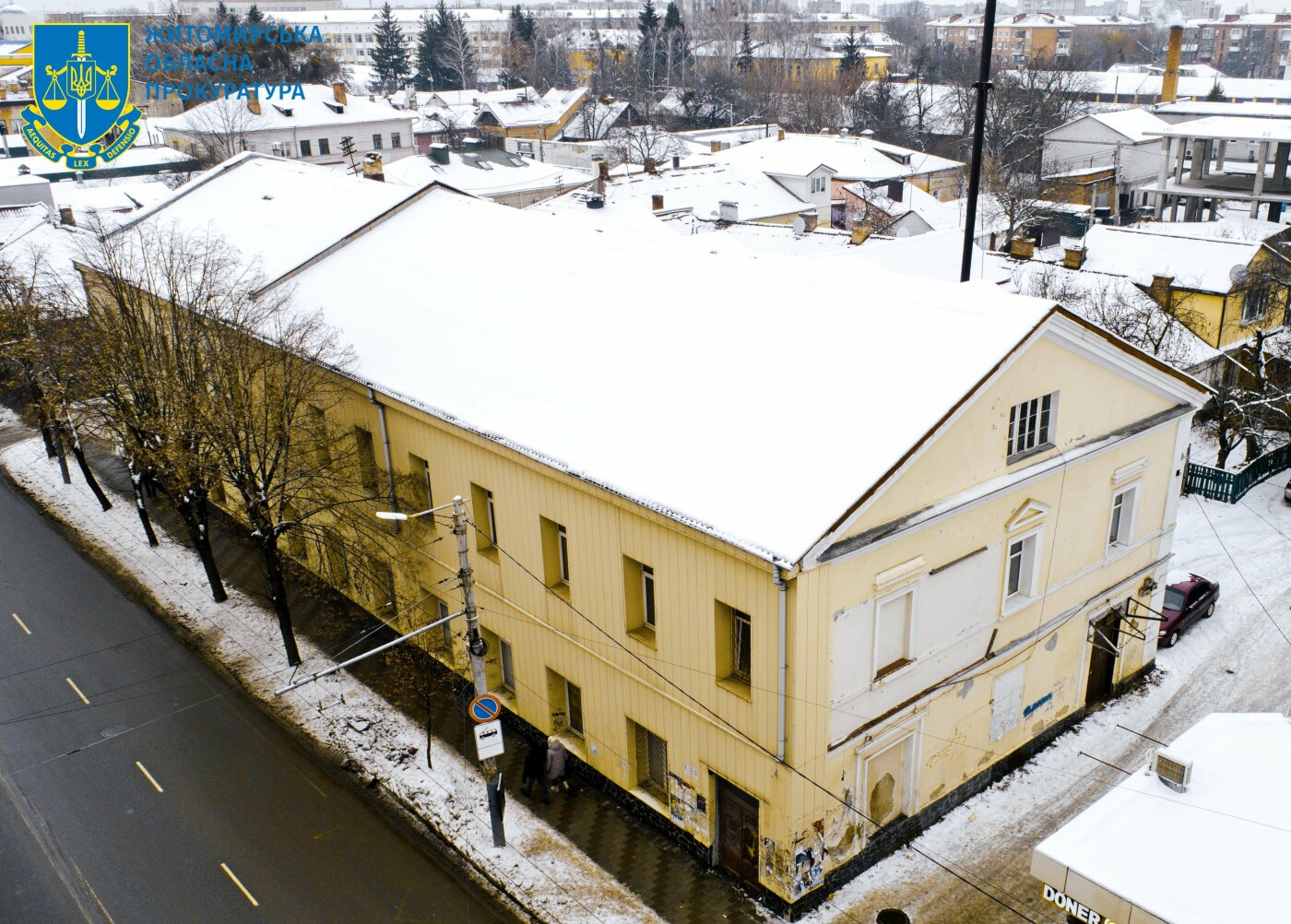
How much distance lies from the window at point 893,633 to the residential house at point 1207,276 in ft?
68.4

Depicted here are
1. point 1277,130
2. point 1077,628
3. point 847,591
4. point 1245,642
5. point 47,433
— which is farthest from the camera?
point 1277,130

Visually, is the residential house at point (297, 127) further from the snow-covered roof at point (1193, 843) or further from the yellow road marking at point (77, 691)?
the snow-covered roof at point (1193, 843)

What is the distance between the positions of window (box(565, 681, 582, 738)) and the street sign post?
2.83 m

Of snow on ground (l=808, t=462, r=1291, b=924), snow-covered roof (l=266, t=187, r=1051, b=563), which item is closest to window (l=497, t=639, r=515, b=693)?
snow-covered roof (l=266, t=187, r=1051, b=563)

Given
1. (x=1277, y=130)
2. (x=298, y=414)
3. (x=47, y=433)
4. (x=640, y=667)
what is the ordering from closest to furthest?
(x=640, y=667) < (x=298, y=414) < (x=47, y=433) < (x=1277, y=130)

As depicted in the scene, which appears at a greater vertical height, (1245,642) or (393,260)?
(393,260)

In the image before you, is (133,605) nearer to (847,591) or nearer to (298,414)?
(298,414)

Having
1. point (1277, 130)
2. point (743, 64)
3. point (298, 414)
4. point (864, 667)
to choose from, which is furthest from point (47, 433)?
point (743, 64)

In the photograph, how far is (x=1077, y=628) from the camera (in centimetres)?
1961

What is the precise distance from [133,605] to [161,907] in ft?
38.6

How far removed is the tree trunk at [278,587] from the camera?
72.8 ft

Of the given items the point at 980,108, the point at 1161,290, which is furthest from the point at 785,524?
the point at 1161,290

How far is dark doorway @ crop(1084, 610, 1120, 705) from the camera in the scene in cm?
2041

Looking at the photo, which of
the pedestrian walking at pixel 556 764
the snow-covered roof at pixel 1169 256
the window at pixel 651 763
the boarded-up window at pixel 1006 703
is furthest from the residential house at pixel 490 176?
the boarded-up window at pixel 1006 703
